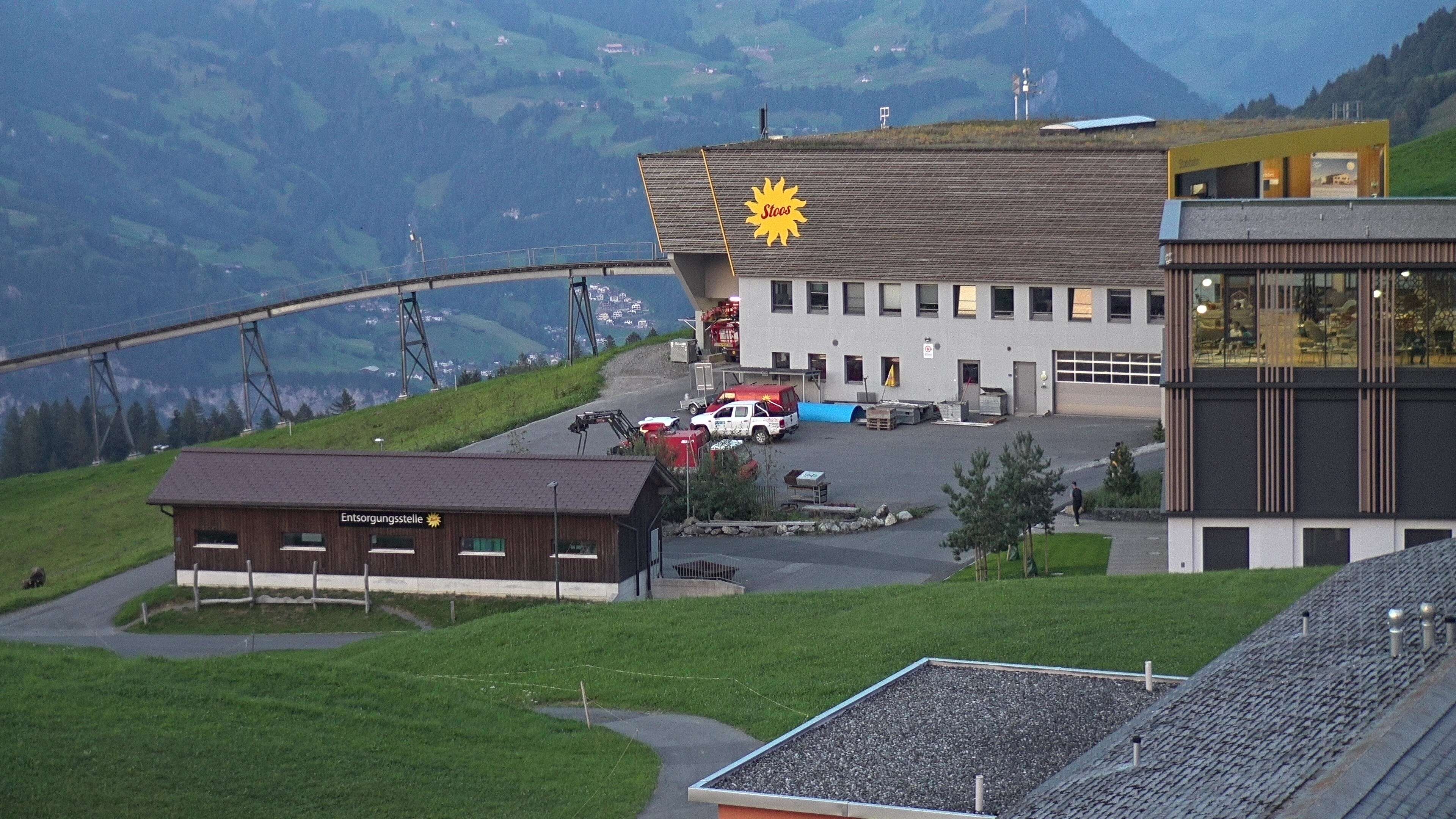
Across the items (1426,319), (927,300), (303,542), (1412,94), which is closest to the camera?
(1426,319)

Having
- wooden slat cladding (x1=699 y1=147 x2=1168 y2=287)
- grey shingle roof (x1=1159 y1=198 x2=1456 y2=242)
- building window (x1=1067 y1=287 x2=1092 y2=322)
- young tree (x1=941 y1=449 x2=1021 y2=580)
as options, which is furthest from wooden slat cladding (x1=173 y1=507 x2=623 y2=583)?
building window (x1=1067 y1=287 x2=1092 y2=322)

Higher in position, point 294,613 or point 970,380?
point 970,380

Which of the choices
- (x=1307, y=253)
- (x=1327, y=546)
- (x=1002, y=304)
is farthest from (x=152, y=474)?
(x=1307, y=253)

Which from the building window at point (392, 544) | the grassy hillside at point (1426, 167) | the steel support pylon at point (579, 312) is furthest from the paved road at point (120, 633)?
the grassy hillside at point (1426, 167)

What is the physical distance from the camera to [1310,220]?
36.0 m

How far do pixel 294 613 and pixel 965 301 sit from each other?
26084mm

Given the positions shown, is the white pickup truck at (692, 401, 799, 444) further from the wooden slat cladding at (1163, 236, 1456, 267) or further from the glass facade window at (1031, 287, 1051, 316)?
the wooden slat cladding at (1163, 236, 1456, 267)

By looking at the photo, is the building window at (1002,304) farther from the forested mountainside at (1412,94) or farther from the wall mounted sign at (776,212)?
the forested mountainside at (1412,94)

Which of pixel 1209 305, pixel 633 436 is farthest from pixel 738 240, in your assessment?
pixel 1209 305

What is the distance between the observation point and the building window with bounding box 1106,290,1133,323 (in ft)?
187

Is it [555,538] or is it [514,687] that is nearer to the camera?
[514,687]

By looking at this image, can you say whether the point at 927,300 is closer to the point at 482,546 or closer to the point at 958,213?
the point at 958,213

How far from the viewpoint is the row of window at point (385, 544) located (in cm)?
4181

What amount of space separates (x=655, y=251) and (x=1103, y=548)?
42.8 meters
